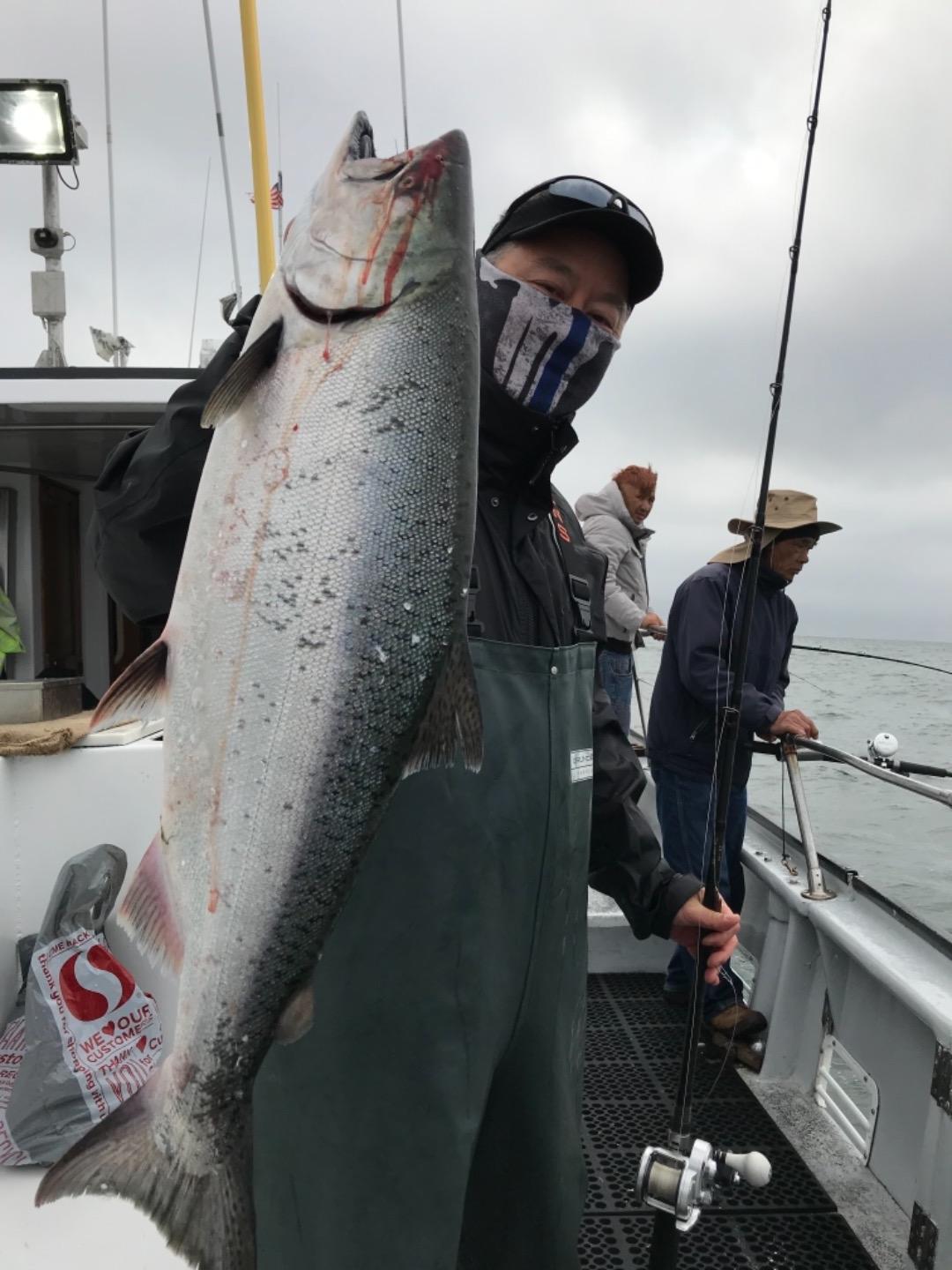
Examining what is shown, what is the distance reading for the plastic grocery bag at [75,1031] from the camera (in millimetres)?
2996

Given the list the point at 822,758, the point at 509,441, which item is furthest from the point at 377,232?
the point at 822,758

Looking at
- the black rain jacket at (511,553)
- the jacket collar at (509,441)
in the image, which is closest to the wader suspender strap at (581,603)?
the black rain jacket at (511,553)

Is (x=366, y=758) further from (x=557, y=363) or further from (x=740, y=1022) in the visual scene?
(x=740, y=1022)

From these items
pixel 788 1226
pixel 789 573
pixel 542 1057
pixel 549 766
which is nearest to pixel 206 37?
pixel 789 573

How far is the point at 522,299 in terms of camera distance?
1878mm

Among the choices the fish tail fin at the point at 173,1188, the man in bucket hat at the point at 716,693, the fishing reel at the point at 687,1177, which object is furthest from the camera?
the man in bucket hat at the point at 716,693

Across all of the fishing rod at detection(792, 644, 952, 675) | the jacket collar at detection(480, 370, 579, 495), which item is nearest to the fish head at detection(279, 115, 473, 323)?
the jacket collar at detection(480, 370, 579, 495)

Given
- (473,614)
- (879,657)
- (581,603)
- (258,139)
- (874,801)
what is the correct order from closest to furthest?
(473,614)
(581,603)
(258,139)
(879,657)
(874,801)

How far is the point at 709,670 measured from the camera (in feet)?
14.8

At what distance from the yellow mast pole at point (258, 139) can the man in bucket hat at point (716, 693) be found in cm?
253

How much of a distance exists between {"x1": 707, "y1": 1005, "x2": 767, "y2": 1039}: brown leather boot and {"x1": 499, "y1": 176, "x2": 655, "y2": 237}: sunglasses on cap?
345cm

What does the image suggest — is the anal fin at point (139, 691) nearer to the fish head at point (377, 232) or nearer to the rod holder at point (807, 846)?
the fish head at point (377, 232)

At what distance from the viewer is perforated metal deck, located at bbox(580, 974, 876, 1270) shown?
289 cm

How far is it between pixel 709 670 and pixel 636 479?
2.18 meters
